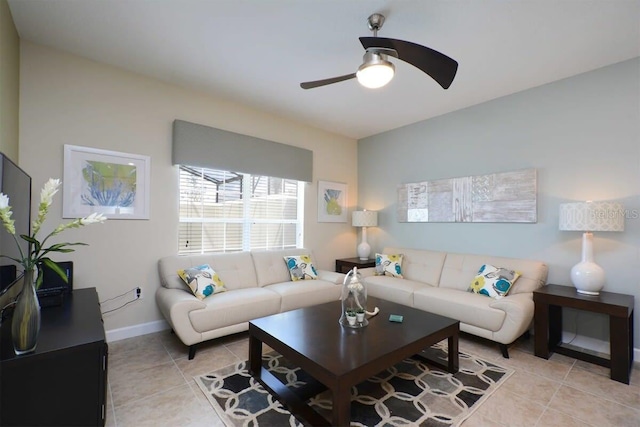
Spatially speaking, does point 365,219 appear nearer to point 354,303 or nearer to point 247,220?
point 247,220

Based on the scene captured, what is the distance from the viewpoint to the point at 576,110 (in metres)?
2.84

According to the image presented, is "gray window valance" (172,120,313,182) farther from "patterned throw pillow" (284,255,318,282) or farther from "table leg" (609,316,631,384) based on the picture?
"table leg" (609,316,631,384)

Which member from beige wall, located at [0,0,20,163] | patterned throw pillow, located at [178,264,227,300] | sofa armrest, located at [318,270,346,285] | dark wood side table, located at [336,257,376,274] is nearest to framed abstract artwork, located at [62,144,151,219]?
beige wall, located at [0,0,20,163]

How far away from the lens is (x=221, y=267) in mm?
3197

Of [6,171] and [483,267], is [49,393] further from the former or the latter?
[483,267]

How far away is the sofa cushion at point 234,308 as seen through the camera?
2471mm

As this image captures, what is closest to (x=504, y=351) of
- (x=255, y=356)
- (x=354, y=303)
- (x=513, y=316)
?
(x=513, y=316)

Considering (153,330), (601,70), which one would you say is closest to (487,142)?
(601,70)

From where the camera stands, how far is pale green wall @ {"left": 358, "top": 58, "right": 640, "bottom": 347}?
2.57m

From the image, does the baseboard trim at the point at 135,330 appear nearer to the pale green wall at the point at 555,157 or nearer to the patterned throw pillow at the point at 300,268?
the patterned throw pillow at the point at 300,268

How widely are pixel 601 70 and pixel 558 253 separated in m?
1.77

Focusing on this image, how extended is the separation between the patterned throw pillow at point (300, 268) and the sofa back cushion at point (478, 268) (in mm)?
1595

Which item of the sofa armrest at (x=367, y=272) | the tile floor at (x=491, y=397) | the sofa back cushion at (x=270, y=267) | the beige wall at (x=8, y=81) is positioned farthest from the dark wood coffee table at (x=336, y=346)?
the beige wall at (x=8, y=81)

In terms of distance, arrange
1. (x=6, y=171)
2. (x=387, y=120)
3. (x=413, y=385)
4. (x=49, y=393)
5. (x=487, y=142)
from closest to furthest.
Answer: (x=49, y=393) → (x=6, y=171) → (x=413, y=385) → (x=487, y=142) → (x=387, y=120)
